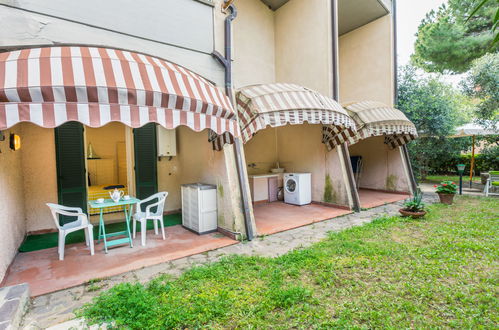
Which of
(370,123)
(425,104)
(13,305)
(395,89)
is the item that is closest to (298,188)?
(370,123)

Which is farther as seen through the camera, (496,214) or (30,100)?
(496,214)

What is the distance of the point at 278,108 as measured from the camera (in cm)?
709

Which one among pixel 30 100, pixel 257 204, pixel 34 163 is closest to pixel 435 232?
pixel 257 204

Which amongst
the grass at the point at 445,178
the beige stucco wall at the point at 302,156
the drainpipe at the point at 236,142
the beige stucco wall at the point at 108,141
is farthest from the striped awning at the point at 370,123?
the beige stucco wall at the point at 108,141

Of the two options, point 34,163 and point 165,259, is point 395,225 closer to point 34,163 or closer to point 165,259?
point 165,259

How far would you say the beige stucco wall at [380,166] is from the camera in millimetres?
13336

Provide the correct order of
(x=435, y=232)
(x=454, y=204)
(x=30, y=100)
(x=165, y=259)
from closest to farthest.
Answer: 1. (x=30, y=100)
2. (x=165, y=259)
3. (x=435, y=232)
4. (x=454, y=204)

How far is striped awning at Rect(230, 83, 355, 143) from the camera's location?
7.02 metres

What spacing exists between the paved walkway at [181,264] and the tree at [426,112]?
7.53 meters

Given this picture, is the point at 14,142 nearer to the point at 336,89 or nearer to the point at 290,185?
the point at 290,185

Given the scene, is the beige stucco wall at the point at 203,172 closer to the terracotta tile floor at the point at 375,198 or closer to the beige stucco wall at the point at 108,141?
the beige stucco wall at the point at 108,141

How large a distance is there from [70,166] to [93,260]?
11.8 ft

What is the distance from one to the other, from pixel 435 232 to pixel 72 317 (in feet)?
28.0

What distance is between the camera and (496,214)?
891 centimetres
